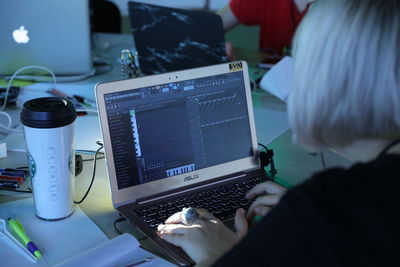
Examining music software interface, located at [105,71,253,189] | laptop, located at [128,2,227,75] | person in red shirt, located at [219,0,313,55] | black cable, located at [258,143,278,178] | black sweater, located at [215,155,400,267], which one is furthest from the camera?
person in red shirt, located at [219,0,313,55]

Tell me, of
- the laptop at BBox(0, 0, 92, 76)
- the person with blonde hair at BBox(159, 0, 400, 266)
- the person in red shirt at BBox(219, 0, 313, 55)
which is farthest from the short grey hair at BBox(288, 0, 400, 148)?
the person in red shirt at BBox(219, 0, 313, 55)

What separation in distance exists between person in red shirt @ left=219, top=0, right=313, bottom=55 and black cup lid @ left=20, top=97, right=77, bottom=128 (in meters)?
1.62

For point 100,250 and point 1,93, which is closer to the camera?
point 100,250

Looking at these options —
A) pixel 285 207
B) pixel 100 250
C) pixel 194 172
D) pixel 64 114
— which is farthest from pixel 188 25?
pixel 285 207

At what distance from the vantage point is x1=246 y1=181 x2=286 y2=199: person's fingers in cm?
122

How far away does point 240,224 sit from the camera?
111cm

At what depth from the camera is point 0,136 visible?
1558 mm

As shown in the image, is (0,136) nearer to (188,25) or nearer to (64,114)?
(64,114)

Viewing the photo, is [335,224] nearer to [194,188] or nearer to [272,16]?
[194,188]

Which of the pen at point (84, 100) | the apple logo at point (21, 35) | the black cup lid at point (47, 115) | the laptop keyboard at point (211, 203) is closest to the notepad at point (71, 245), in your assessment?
the laptop keyboard at point (211, 203)

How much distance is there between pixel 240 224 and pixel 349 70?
44 cm

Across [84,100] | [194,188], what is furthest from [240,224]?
[84,100]

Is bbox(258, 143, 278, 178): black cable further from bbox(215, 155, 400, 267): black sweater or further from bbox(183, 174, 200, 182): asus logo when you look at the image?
bbox(215, 155, 400, 267): black sweater

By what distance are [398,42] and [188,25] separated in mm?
1216
